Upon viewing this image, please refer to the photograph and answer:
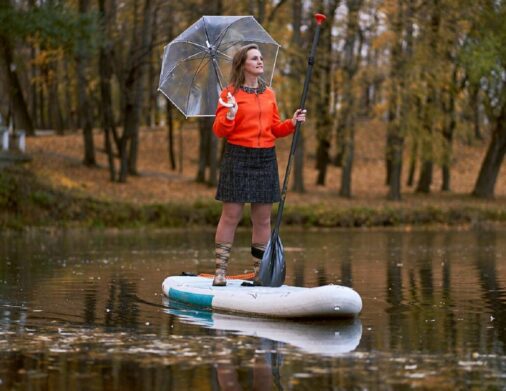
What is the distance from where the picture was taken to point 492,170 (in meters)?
45.4

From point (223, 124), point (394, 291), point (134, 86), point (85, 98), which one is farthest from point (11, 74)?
point (223, 124)

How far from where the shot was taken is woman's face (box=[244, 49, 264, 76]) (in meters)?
12.1

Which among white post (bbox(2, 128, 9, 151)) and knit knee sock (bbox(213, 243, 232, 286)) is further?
white post (bbox(2, 128, 9, 151))

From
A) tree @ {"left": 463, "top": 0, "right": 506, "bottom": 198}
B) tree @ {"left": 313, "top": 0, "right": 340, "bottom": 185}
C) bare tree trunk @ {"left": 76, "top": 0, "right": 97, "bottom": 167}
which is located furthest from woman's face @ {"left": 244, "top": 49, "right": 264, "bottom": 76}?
tree @ {"left": 313, "top": 0, "right": 340, "bottom": 185}

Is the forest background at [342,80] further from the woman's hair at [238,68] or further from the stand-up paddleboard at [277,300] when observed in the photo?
the stand-up paddleboard at [277,300]

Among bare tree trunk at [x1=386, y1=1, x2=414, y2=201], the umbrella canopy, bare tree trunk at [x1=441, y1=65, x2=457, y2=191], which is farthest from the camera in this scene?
bare tree trunk at [x1=441, y1=65, x2=457, y2=191]

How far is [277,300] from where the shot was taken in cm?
1091

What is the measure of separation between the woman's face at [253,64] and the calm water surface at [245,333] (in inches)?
91.8

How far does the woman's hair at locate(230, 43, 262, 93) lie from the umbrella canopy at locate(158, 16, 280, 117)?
41.8 inches

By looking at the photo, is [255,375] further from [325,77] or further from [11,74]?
[11,74]

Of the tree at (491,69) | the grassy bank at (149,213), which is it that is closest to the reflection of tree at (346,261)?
the grassy bank at (149,213)

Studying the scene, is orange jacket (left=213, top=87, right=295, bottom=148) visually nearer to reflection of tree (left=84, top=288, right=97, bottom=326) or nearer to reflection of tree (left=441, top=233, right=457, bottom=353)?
reflection of tree (left=84, top=288, right=97, bottom=326)

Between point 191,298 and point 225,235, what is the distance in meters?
0.72

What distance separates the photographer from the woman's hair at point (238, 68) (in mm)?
12188
